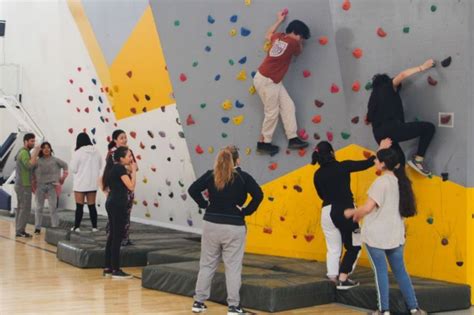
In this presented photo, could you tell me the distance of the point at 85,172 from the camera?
32.1 feet

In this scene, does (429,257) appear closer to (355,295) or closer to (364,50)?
(355,295)

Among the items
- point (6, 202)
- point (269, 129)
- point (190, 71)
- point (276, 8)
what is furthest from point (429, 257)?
point (6, 202)

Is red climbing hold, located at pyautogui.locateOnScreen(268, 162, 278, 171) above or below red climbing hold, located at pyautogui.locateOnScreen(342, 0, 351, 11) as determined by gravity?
below

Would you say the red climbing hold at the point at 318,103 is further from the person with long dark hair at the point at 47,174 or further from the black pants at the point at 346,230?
the person with long dark hair at the point at 47,174

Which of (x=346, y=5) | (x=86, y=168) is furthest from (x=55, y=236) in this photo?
(x=346, y=5)

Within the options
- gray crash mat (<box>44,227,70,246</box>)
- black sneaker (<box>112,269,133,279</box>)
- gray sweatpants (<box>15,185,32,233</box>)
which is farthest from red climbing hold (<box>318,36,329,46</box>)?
gray sweatpants (<box>15,185,32,233</box>)

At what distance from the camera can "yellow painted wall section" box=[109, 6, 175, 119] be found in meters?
10.5

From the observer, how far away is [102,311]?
626 cm

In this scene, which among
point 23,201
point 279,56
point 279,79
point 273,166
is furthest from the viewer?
point 23,201

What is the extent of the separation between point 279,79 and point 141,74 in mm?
3291

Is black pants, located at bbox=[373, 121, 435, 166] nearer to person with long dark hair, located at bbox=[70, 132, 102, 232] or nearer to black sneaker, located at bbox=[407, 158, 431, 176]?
black sneaker, located at bbox=[407, 158, 431, 176]

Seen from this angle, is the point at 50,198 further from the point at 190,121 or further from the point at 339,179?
the point at 339,179

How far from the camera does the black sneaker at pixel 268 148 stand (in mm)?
8539

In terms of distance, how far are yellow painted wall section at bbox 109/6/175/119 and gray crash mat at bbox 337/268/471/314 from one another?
4680 millimetres
